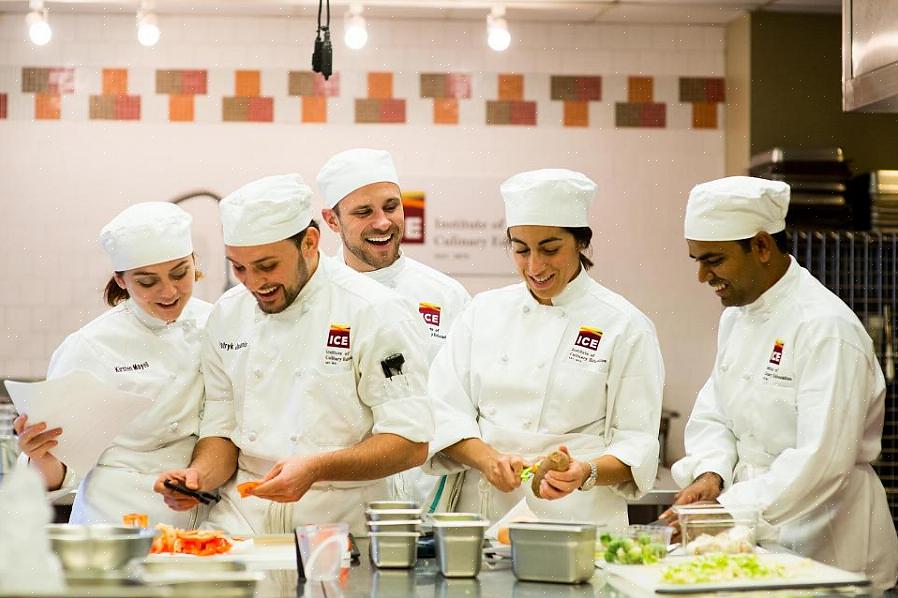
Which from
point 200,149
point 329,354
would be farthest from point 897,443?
point 200,149

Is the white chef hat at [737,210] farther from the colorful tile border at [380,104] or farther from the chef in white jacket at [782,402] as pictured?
the colorful tile border at [380,104]

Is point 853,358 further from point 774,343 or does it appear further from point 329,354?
point 329,354

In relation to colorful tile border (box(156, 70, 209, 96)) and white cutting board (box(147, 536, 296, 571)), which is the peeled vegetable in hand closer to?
white cutting board (box(147, 536, 296, 571))

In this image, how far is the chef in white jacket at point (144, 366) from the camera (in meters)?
2.95

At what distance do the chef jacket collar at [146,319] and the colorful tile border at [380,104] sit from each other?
3016 mm

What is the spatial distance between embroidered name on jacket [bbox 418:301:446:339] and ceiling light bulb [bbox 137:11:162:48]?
7.65 feet

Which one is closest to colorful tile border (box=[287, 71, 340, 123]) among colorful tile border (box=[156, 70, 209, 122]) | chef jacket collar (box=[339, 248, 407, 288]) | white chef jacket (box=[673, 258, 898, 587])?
colorful tile border (box=[156, 70, 209, 122])

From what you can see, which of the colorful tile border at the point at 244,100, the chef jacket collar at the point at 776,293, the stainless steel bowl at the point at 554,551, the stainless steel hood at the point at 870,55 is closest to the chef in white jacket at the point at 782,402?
the chef jacket collar at the point at 776,293

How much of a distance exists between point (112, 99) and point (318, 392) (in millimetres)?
3600

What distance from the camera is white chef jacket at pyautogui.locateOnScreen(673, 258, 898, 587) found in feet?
9.31

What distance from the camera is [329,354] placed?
9.13 feet

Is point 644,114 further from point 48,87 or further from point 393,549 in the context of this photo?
point 393,549

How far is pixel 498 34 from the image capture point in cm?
537

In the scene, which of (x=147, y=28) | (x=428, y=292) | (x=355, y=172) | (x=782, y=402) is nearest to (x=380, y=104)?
(x=147, y=28)
